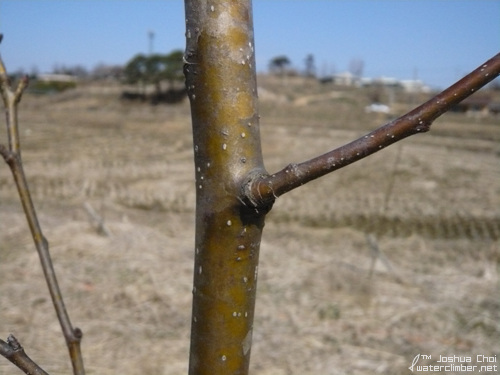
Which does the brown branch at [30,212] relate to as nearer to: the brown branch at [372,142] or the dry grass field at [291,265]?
the brown branch at [372,142]

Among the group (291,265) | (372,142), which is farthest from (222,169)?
(291,265)

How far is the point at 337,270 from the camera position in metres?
4.43

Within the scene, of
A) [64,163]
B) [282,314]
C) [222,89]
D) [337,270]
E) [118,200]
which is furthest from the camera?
[64,163]

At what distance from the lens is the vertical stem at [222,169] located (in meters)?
0.41

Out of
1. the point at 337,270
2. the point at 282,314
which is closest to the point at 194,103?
the point at 282,314

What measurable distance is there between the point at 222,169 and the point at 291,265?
427 cm

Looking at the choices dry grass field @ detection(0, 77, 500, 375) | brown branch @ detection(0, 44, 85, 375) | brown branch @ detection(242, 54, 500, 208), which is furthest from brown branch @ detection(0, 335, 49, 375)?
dry grass field @ detection(0, 77, 500, 375)

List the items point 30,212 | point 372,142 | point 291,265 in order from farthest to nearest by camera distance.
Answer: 1. point 291,265
2. point 30,212
3. point 372,142

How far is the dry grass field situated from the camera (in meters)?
3.17

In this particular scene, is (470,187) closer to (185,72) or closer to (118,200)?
(118,200)

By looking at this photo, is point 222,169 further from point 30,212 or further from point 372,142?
point 30,212

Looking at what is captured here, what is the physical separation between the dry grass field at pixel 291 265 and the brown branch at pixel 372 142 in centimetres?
261

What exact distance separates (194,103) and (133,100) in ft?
78.4

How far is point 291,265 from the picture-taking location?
461 cm
